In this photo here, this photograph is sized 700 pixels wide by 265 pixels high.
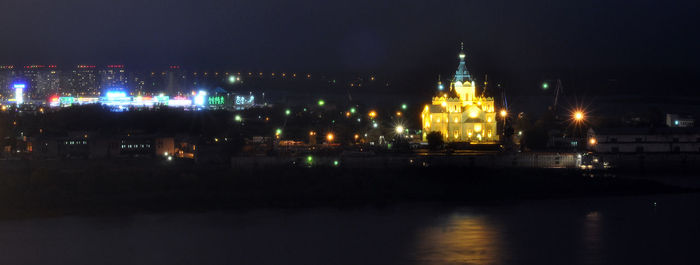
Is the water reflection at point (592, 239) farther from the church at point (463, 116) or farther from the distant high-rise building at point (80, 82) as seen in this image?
the distant high-rise building at point (80, 82)

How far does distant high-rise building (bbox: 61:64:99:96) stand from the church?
59.6 ft

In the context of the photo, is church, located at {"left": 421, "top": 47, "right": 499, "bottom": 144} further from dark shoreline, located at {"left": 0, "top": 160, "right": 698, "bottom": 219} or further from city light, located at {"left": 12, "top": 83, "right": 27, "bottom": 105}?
city light, located at {"left": 12, "top": 83, "right": 27, "bottom": 105}

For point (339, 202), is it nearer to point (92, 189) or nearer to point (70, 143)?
point (92, 189)

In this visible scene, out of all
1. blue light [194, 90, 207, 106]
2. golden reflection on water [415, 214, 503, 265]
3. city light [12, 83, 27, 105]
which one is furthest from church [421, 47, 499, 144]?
city light [12, 83, 27, 105]

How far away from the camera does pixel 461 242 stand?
25.0 feet

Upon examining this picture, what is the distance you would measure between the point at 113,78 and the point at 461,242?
30.0 metres

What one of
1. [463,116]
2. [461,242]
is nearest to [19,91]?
[463,116]

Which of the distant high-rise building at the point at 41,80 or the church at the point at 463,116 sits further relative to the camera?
the distant high-rise building at the point at 41,80

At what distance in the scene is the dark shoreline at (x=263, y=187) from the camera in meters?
9.49

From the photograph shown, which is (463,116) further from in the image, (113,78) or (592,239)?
(113,78)

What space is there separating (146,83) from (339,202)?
26.7m

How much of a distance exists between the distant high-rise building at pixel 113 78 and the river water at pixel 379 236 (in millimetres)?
25892

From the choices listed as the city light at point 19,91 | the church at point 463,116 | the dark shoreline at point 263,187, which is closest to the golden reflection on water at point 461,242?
the dark shoreline at point 263,187

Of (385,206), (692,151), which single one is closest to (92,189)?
(385,206)
